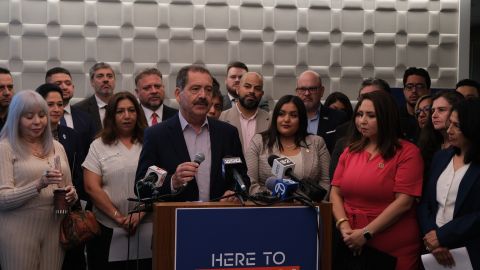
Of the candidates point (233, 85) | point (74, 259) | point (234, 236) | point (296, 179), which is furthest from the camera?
point (233, 85)

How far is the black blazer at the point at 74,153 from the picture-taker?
4.47 metres

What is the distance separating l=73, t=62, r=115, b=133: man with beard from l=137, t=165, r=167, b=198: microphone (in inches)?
103

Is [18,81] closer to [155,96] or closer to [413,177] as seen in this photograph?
[155,96]

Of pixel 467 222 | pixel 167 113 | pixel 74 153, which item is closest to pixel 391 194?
pixel 467 222

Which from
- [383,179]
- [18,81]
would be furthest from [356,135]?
[18,81]

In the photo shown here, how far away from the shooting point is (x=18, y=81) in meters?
6.86

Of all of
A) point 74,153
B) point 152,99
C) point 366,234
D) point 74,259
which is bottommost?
point 74,259

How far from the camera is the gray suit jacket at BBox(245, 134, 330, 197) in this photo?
425 centimetres

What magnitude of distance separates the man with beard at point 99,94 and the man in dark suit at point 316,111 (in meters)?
1.60

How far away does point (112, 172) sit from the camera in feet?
13.7

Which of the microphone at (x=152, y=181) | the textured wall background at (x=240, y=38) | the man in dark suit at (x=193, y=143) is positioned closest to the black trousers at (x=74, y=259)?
the man in dark suit at (x=193, y=143)

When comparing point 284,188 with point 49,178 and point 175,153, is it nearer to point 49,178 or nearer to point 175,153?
point 175,153

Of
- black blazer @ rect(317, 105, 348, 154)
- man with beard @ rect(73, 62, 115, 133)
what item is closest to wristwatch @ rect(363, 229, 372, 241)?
black blazer @ rect(317, 105, 348, 154)

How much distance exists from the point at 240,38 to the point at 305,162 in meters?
3.17
